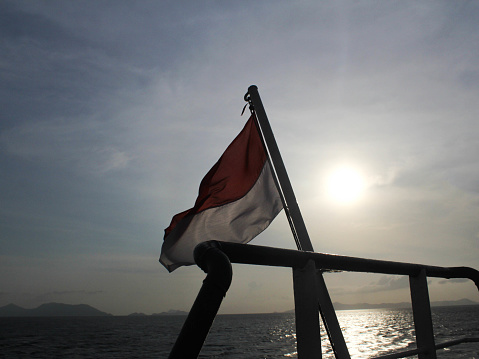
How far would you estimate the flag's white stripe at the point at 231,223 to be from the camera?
A: 6074mm

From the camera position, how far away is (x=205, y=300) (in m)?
1.09

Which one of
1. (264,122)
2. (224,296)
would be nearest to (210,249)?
(224,296)

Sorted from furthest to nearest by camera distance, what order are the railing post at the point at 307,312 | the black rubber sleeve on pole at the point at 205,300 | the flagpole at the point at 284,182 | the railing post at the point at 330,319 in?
the flagpole at the point at 284,182
the railing post at the point at 330,319
the railing post at the point at 307,312
the black rubber sleeve on pole at the point at 205,300

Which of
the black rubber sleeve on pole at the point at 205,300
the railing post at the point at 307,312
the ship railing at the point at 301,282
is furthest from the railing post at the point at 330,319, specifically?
the black rubber sleeve on pole at the point at 205,300

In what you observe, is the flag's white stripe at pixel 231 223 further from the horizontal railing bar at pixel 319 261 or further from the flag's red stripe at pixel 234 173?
the horizontal railing bar at pixel 319 261

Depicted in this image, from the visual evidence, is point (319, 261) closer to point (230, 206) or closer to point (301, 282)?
point (301, 282)

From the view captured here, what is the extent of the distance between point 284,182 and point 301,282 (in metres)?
3.23

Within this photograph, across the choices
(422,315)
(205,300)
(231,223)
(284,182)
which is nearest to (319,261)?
(205,300)

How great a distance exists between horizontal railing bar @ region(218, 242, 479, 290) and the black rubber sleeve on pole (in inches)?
2.5

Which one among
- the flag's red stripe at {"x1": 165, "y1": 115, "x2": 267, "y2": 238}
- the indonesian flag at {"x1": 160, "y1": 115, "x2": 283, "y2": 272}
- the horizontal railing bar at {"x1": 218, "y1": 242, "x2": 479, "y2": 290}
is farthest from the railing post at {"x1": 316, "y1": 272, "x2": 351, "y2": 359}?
the flag's red stripe at {"x1": 165, "y1": 115, "x2": 267, "y2": 238}

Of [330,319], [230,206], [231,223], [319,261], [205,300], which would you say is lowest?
[330,319]

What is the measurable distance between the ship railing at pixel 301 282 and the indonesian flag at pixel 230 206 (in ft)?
12.6

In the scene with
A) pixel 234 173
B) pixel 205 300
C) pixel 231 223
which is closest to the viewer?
pixel 205 300

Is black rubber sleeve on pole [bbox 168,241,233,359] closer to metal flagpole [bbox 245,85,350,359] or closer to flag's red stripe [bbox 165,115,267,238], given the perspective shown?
metal flagpole [bbox 245,85,350,359]
